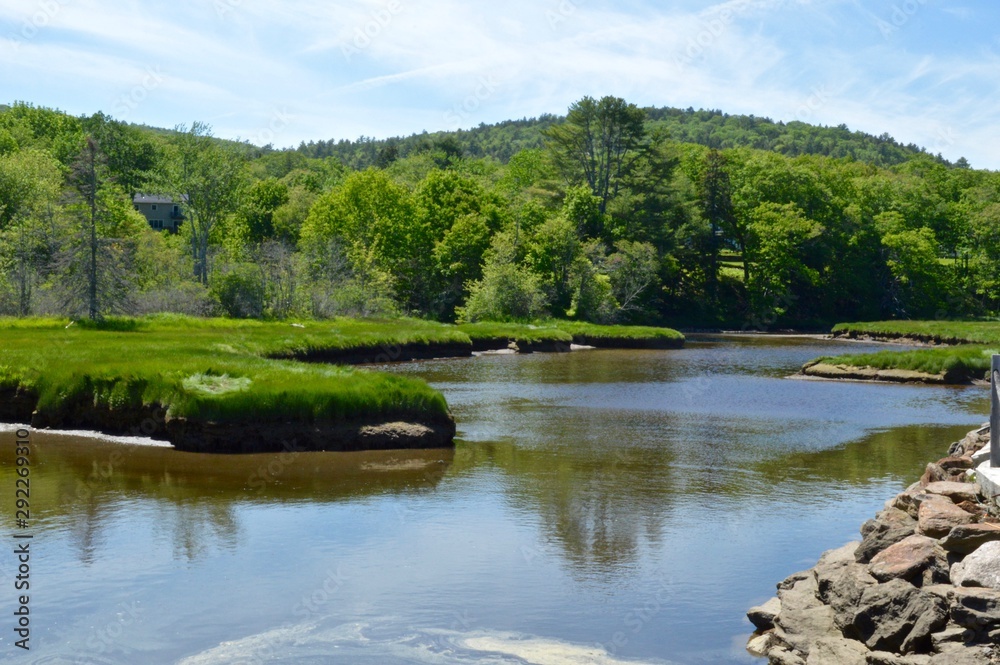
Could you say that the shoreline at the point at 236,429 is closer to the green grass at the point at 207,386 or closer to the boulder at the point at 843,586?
the green grass at the point at 207,386

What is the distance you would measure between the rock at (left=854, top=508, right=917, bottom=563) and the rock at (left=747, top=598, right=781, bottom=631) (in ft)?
3.75

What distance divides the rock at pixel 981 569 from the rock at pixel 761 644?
2.06 metres

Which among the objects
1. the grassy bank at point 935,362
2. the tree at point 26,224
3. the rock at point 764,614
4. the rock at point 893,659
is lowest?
the rock at point 764,614

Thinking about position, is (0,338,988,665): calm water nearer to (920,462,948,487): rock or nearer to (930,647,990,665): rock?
(920,462,948,487): rock

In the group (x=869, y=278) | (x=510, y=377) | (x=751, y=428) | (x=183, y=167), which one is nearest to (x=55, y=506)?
(x=751, y=428)

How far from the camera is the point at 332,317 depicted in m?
67.3

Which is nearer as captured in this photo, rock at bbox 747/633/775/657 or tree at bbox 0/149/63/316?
rock at bbox 747/633/775/657

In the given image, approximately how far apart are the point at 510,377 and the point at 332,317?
2515 centimetres

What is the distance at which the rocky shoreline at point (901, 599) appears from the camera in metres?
9.80

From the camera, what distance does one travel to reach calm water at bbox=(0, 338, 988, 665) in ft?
39.5

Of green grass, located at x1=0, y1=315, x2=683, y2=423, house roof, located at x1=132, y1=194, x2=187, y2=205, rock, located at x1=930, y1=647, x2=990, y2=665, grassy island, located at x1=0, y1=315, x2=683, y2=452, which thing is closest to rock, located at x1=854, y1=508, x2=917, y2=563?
rock, located at x1=930, y1=647, x2=990, y2=665

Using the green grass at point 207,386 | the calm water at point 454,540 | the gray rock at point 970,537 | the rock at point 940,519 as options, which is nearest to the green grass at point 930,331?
the calm water at point 454,540

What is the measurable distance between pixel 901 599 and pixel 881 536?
1926 millimetres

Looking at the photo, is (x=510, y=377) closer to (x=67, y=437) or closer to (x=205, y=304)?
(x=67, y=437)
